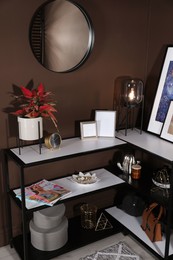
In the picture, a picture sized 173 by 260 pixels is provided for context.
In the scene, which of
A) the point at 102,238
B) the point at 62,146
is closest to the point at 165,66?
the point at 62,146

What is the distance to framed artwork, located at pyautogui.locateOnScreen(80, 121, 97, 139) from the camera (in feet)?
7.34

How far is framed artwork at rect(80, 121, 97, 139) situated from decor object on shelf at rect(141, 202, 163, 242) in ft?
2.21

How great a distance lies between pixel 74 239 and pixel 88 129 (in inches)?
31.5

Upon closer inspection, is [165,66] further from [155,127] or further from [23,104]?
[23,104]

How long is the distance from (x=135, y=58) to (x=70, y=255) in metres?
1.55

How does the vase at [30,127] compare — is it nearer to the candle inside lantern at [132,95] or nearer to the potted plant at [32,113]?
the potted plant at [32,113]

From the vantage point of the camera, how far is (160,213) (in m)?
2.17

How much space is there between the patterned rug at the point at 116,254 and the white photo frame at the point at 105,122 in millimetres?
823

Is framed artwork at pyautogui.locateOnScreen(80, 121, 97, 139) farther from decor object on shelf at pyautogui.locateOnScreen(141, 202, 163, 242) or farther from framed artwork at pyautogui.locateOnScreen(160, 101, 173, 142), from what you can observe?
decor object on shelf at pyautogui.locateOnScreen(141, 202, 163, 242)

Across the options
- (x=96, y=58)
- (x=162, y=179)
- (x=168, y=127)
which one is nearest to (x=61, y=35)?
(x=96, y=58)

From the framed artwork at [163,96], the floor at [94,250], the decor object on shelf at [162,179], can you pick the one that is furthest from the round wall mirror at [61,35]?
the floor at [94,250]

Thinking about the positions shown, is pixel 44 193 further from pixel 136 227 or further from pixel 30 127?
pixel 136 227

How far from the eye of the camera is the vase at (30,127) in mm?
1901

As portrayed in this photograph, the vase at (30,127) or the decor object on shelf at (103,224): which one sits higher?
the vase at (30,127)
